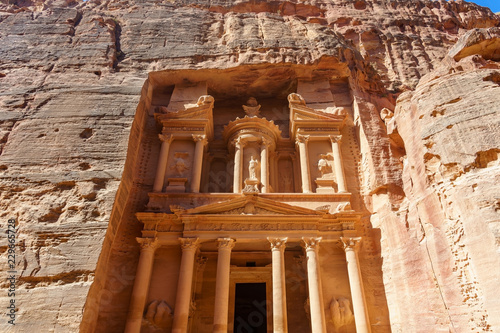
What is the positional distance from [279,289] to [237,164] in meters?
4.79

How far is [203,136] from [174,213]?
3503 millimetres

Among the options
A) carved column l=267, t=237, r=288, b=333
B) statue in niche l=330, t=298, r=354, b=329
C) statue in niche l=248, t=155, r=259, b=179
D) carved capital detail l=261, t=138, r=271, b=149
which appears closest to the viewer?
carved column l=267, t=237, r=288, b=333

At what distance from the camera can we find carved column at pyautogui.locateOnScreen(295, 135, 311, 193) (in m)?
11.5

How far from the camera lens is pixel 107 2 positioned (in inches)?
727

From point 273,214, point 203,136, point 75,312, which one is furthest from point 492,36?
point 75,312

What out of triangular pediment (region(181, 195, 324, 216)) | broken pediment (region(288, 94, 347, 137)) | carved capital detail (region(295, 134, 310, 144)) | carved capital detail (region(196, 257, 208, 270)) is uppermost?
broken pediment (region(288, 94, 347, 137))

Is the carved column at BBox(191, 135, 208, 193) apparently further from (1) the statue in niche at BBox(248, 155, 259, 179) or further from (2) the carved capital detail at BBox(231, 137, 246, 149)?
(1) the statue in niche at BBox(248, 155, 259, 179)

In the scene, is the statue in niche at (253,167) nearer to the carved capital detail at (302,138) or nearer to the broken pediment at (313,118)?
the carved capital detail at (302,138)

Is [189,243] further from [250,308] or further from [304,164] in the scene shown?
[304,164]

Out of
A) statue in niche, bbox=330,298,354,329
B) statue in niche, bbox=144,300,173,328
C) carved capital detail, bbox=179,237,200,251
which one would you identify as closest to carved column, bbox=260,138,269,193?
carved capital detail, bbox=179,237,200,251

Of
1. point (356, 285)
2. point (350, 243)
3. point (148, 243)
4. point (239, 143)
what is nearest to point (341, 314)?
point (356, 285)

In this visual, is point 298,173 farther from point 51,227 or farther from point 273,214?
point 51,227

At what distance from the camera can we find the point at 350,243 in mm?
9711

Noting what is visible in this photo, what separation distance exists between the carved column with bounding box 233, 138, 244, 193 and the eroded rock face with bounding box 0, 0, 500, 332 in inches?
119
